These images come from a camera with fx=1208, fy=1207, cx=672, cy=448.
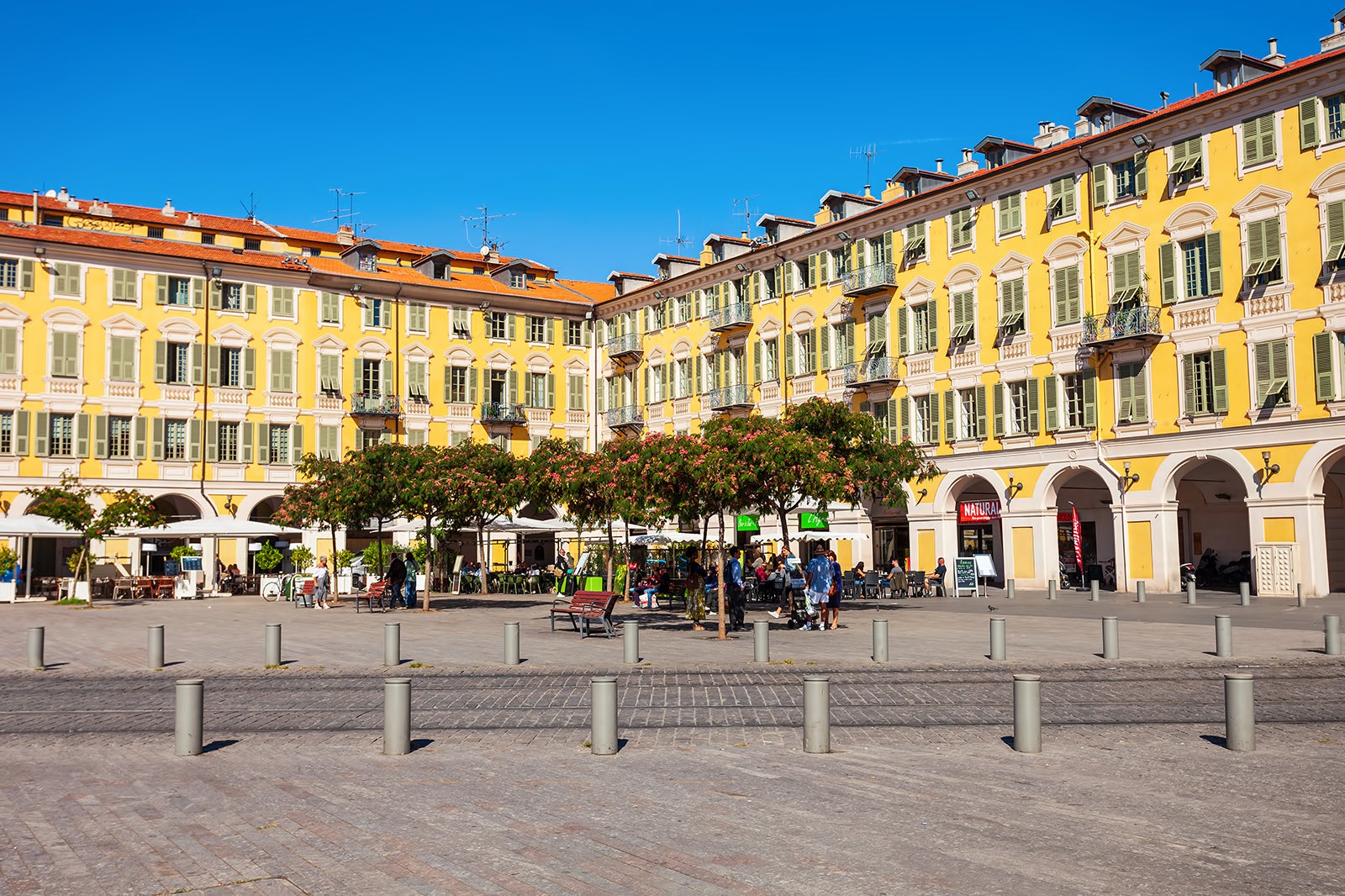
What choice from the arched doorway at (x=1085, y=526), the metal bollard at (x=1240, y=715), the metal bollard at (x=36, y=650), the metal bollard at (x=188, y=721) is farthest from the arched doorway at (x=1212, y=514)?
the metal bollard at (x=188, y=721)

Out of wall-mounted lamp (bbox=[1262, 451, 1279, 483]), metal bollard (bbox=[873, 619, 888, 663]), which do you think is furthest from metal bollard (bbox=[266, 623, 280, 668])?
wall-mounted lamp (bbox=[1262, 451, 1279, 483])

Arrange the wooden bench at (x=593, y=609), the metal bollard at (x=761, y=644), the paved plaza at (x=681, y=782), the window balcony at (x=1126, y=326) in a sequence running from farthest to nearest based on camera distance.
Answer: the window balcony at (x=1126, y=326) → the wooden bench at (x=593, y=609) → the metal bollard at (x=761, y=644) → the paved plaza at (x=681, y=782)

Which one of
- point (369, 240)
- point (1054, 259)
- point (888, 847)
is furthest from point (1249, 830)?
point (369, 240)

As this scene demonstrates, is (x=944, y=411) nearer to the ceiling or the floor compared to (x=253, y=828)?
nearer to the ceiling

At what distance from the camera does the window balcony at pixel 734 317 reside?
171ft

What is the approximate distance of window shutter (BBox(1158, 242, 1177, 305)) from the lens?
120ft

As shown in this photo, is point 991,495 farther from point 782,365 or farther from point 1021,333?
point 782,365

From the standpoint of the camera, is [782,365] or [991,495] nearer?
[991,495]

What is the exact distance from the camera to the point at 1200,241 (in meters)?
36.1

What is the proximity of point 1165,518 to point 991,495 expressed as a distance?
7849 mm

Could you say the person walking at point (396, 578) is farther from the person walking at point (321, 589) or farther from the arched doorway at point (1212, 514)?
the arched doorway at point (1212, 514)

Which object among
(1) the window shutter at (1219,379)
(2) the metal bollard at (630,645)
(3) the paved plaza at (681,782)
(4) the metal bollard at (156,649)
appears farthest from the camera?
(1) the window shutter at (1219,379)

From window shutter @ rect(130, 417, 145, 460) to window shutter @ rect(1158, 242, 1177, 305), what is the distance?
3838cm

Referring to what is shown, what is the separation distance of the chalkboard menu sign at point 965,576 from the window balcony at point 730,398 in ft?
52.0
